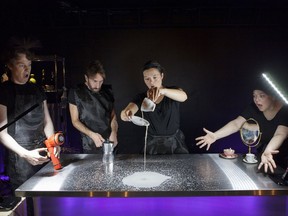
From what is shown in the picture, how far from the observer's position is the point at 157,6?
4.70m

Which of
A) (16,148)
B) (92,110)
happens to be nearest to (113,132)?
(92,110)

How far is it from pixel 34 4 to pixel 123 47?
5.35 feet

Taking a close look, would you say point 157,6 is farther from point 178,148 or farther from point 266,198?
point 266,198

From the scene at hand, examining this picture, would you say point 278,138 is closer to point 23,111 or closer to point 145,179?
point 145,179

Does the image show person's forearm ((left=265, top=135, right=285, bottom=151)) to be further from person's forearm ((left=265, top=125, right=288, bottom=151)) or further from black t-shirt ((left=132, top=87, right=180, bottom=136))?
black t-shirt ((left=132, top=87, right=180, bottom=136))

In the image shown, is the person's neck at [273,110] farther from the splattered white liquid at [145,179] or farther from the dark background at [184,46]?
the dark background at [184,46]

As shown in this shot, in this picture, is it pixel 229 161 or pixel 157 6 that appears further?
pixel 157 6

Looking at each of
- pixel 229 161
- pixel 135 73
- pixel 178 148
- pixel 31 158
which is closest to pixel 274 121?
pixel 229 161

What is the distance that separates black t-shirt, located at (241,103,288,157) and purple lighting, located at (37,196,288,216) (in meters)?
0.86

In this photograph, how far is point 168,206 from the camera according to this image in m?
1.96

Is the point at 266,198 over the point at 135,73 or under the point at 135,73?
under

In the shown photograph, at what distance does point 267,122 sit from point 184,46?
277 cm

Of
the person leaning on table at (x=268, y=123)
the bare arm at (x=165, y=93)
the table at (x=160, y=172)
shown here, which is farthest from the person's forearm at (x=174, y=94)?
the table at (x=160, y=172)

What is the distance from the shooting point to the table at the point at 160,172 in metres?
1.81
